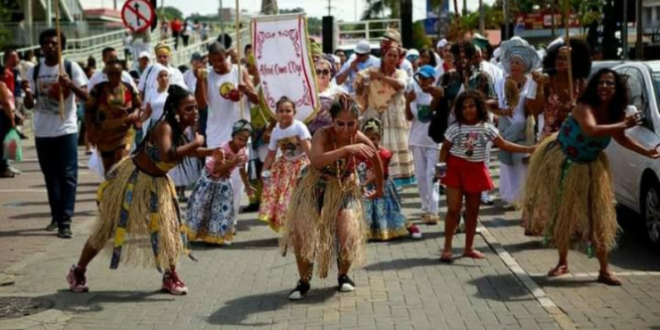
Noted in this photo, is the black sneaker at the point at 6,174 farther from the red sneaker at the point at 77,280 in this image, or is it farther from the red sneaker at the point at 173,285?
the red sneaker at the point at 173,285

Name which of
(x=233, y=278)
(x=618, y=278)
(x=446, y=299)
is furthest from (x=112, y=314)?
(x=618, y=278)

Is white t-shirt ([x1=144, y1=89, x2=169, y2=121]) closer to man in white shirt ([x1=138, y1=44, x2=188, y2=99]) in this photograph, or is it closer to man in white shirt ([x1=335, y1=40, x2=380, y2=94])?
man in white shirt ([x1=138, y1=44, x2=188, y2=99])

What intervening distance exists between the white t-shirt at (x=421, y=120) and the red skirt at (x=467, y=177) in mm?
1962

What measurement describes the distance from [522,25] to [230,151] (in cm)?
3267

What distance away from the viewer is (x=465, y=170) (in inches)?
376

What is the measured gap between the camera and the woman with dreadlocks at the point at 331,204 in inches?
318

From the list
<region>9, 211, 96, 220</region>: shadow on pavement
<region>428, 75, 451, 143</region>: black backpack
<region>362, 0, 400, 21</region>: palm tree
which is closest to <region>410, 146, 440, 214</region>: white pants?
<region>428, 75, 451, 143</region>: black backpack

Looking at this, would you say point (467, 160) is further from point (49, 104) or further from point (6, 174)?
point (6, 174)

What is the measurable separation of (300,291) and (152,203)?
1.28 meters

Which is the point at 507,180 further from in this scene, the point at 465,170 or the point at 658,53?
the point at 658,53

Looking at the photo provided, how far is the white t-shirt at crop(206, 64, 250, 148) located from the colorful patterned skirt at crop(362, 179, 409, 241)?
2050mm

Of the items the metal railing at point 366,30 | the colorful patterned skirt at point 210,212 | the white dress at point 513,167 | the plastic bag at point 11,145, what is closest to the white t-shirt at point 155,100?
the plastic bag at point 11,145

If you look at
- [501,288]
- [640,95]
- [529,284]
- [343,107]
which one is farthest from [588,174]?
[640,95]

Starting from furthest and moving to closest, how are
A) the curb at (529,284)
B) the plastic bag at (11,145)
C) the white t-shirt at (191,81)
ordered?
the plastic bag at (11,145)
the white t-shirt at (191,81)
the curb at (529,284)
